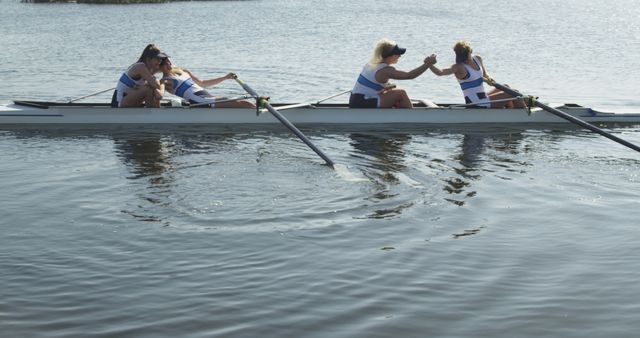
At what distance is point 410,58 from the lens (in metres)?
33.2

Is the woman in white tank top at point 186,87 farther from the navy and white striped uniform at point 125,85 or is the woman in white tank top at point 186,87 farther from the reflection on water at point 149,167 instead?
the reflection on water at point 149,167

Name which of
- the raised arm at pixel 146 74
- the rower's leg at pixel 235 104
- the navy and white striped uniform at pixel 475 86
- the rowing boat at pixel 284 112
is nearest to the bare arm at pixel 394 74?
the rowing boat at pixel 284 112

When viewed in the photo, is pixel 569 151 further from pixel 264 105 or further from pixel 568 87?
pixel 568 87


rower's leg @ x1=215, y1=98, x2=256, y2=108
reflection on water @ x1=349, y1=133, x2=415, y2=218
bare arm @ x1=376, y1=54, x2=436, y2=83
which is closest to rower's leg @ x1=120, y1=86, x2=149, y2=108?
rower's leg @ x1=215, y1=98, x2=256, y2=108

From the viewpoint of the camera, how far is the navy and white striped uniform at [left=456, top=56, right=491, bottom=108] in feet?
57.1

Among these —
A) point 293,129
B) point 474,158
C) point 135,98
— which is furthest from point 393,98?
point 135,98

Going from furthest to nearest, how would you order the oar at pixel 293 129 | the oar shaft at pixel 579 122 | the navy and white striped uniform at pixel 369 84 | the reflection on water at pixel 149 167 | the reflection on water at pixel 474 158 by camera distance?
1. the navy and white striped uniform at pixel 369 84
2. the oar shaft at pixel 579 122
3. the oar at pixel 293 129
4. the reflection on water at pixel 474 158
5. the reflection on water at pixel 149 167

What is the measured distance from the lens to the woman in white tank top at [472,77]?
56.6 ft

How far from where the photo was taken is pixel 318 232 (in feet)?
35.2

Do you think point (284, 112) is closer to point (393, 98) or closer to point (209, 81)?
point (209, 81)

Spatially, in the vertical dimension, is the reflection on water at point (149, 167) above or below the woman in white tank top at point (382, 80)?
below

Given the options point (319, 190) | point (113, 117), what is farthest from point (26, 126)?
A: point (319, 190)

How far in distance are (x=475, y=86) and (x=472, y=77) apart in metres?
0.23

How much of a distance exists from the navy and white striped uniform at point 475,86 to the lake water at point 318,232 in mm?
569
